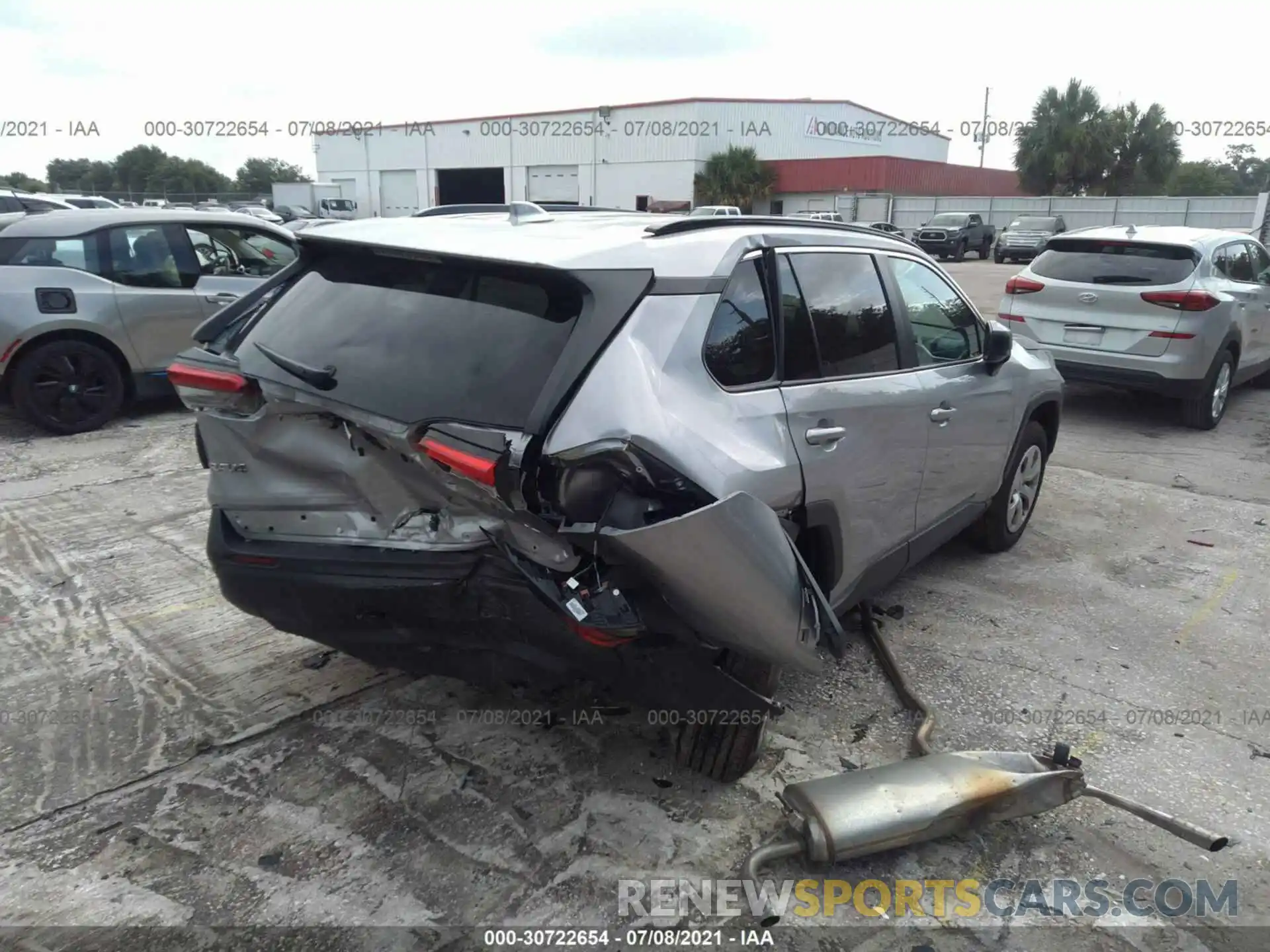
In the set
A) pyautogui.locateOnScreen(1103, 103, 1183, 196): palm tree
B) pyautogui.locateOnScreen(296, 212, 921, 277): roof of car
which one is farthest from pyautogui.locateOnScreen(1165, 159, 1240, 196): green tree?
pyautogui.locateOnScreen(296, 212, 921, 277): roof of car

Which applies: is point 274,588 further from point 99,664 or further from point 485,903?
point 99,664

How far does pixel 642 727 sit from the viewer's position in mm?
3268

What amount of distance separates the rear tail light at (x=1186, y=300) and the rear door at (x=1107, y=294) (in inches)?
1.5

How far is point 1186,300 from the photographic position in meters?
7.52

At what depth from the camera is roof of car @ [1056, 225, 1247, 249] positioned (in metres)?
7.86

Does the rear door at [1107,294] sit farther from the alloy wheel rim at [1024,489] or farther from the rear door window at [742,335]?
the rear door window at [742,335]

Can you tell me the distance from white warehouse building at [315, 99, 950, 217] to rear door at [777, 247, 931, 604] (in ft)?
134

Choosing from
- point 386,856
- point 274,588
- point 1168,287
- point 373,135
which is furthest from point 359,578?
point 373,135

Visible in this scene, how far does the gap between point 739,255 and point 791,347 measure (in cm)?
37

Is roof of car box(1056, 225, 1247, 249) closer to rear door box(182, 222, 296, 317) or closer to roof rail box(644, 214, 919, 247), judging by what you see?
roof rail box(644, 214, 919, 247)

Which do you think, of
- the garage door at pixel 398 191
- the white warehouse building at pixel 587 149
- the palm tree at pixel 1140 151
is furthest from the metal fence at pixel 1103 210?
the garage door at pixel 398 191

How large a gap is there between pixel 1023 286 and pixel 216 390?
301 inches

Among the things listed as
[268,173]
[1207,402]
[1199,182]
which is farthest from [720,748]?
[268,173]

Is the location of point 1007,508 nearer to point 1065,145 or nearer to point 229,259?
point 229,259
